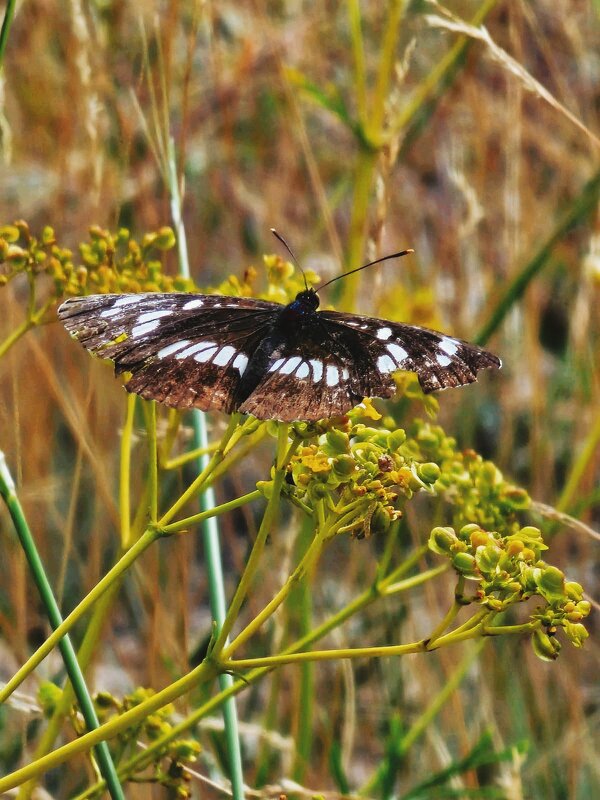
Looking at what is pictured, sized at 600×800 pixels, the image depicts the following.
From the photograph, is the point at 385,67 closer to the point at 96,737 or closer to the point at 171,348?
the point at 171,348

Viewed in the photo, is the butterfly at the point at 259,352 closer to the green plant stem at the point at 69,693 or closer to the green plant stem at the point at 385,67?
the green plant stem at the point at 69,693

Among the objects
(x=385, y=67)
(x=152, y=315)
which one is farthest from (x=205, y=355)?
(x=385, y=67)

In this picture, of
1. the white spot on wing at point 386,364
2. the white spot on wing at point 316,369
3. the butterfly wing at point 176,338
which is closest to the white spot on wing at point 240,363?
the butterfly wing at point 176,338

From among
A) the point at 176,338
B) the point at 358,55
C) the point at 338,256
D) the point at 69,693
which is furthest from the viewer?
the point at 338,256

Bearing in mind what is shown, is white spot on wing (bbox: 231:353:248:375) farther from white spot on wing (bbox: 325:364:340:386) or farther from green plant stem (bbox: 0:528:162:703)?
green plant stem (bbox: 0:528:162:703)

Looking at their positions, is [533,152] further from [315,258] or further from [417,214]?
[315,258]

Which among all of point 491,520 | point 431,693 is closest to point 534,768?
point 431,693
